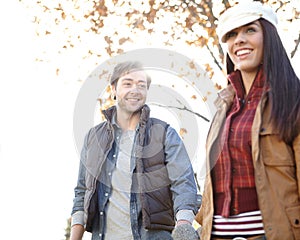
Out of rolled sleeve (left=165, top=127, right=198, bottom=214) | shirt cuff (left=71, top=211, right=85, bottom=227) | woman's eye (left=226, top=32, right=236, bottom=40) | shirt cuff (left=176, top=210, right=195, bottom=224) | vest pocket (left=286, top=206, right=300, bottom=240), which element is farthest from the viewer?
shirt cuff (left=71, top=211, right=85, bottom=227)

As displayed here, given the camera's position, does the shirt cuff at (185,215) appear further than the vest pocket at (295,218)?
Yes

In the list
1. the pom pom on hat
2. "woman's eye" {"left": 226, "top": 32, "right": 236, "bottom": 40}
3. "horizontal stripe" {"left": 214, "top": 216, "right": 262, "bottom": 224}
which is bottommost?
"horizontal stripe" {"left": 214, "top": 216, "right": 262, "bottom": 224}

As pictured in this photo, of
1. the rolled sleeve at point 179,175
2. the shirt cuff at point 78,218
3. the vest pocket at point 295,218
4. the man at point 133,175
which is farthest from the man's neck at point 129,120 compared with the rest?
the vest pocket at point 295,218

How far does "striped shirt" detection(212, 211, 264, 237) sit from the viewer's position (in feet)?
11.1

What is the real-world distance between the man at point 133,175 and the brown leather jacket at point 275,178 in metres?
1.53

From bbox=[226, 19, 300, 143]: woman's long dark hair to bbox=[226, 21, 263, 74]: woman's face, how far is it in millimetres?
39

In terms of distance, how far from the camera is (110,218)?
201 inches

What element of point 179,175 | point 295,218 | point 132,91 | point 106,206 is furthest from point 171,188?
point 295,218

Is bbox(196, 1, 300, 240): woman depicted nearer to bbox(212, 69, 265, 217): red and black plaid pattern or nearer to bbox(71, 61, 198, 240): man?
bbox(212, 69, 265, 217): red and black plaid pattern

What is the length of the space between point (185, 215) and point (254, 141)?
1.60 meters

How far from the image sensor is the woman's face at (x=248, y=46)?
3.61 m

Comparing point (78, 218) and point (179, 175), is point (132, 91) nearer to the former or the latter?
point (179, 175)

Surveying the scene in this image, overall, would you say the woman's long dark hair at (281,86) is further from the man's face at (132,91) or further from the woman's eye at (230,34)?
the man's face at (132,91)

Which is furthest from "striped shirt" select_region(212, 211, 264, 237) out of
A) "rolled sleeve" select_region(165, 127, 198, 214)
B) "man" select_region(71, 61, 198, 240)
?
"rolled sleeve" select_region(165, 127, 198, 214)
